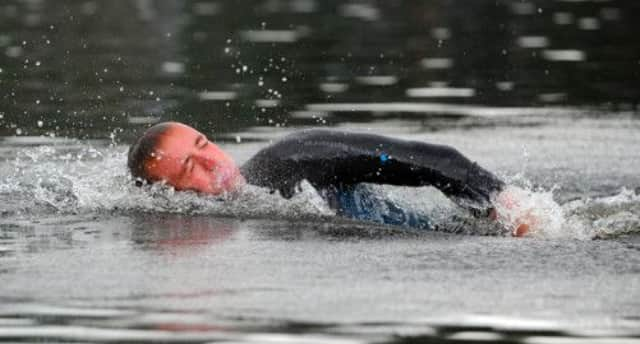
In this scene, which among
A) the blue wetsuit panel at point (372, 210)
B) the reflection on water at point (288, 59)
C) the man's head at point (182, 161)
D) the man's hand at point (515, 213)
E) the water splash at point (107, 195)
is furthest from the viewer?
the reflection on water at point (288, 59)

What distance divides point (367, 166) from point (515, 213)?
0.93 meters

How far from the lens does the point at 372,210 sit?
11.3 meters

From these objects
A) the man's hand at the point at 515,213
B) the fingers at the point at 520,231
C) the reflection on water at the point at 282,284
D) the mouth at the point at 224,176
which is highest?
the mouth at the point at 224,176

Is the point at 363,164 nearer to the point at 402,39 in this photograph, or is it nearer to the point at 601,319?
the point at 601,319

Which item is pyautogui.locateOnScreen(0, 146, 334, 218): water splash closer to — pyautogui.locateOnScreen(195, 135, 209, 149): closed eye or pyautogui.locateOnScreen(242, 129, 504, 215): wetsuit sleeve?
pyautogui.locateOnScreen(242, 129, 504, 215): wetsuit sleeve

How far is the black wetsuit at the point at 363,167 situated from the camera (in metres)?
10.8

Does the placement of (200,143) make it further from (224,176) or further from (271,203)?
(271,203)

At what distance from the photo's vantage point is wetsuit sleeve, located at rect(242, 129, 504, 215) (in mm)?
10766

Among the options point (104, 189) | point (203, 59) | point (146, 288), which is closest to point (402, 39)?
point (203, 59)

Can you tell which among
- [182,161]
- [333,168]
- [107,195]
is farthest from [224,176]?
[107,195]

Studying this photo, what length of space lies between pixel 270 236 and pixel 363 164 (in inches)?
28.4

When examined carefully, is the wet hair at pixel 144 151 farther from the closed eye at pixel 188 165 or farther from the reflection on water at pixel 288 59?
the reflection on water at pixel 288 59

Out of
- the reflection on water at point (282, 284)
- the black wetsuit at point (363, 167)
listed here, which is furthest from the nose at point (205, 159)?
the reflection on water at point (282, 284)

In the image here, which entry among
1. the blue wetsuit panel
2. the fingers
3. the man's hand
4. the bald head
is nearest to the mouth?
the bald head
